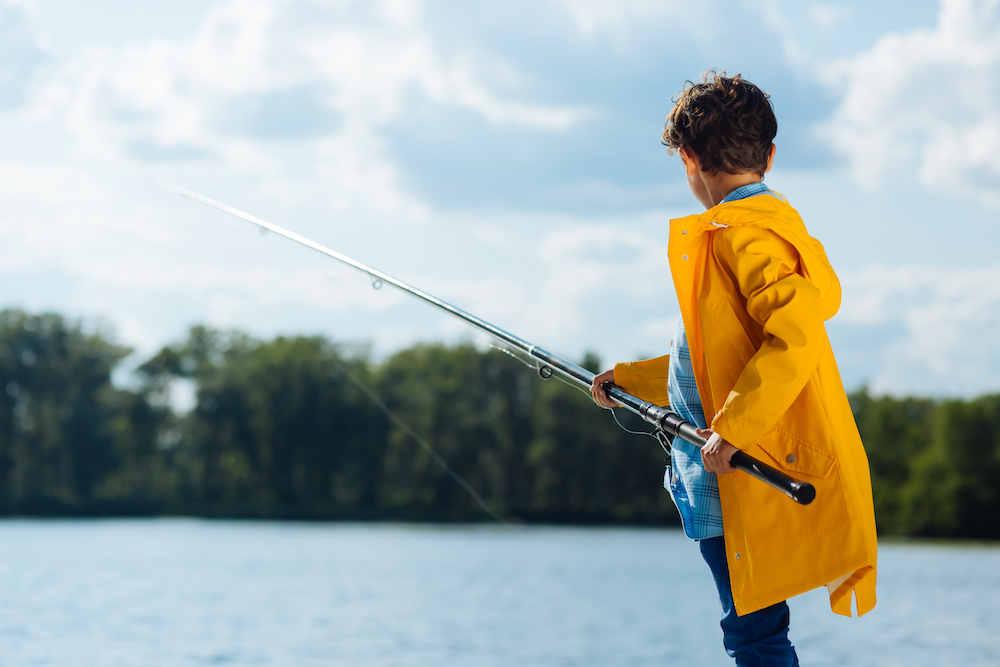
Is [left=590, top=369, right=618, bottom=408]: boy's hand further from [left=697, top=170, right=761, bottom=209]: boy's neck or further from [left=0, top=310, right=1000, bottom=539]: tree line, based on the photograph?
[left=0, top=310, right=1000, bottom=539]: tree line

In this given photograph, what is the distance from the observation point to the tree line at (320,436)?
5278cm

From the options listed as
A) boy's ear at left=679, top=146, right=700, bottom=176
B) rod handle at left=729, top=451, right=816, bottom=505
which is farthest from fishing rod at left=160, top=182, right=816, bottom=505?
boy's ear at left=679, top=146, right=700, bottom=176

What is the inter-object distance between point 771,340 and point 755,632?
653mm

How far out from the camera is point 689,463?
7.79ft

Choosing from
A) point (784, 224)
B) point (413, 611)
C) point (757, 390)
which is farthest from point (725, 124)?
point (413, 611)

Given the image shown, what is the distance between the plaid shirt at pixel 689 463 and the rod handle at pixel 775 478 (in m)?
0.21

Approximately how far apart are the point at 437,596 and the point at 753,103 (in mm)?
15209

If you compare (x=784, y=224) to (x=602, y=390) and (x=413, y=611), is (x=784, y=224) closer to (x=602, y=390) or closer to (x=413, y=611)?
(x=602, y=390)

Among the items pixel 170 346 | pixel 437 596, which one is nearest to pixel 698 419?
pixel 437 596

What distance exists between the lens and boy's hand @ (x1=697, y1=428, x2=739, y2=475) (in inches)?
83.0

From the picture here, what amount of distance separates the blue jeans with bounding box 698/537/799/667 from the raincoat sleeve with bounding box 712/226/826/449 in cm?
38

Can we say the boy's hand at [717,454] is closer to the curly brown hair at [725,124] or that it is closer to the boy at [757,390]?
the boy at [757,390]

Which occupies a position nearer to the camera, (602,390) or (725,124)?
(725,124)

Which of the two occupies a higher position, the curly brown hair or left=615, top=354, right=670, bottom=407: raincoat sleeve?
the curly brown hair
